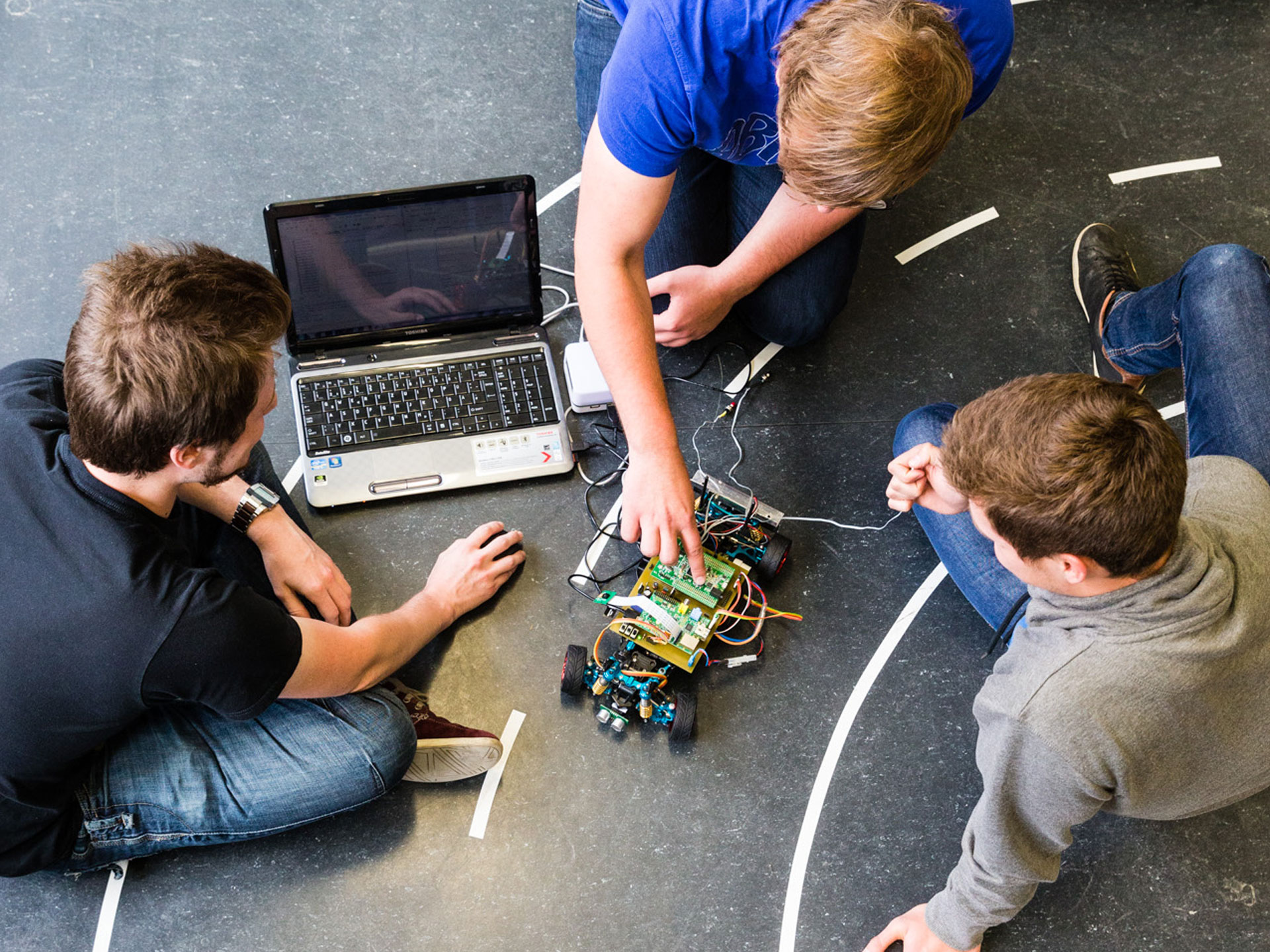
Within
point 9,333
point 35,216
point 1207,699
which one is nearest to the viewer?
point 1207,699

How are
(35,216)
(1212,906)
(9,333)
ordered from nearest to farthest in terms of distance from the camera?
(1212,906) → (9,333) → (35,216)

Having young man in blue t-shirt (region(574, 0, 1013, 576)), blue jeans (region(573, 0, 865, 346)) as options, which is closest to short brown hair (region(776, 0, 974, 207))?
young man in blue t-shirt (region(574, 0, 1013, 576))

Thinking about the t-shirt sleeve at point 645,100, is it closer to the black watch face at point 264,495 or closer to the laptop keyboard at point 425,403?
the laptop keyboard at point 425,403

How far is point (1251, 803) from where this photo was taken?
2.08 m

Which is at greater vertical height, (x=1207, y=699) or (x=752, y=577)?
(x=1207, y=699)

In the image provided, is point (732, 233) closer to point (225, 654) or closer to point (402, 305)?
point (402, 305)

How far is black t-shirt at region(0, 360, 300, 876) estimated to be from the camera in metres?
1.56

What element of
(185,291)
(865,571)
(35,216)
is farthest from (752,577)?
(35,216)

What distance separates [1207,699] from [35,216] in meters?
2.80

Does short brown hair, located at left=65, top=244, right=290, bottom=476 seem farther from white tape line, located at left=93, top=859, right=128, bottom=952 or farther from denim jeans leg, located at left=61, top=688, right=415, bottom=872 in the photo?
white tape line, located at left=93, top=859, right=128, bottom=952

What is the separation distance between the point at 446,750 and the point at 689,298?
113cm

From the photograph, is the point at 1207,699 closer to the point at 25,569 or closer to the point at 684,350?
the point at 684,350

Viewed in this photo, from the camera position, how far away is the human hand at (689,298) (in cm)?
236

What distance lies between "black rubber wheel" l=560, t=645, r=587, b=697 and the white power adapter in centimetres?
60
